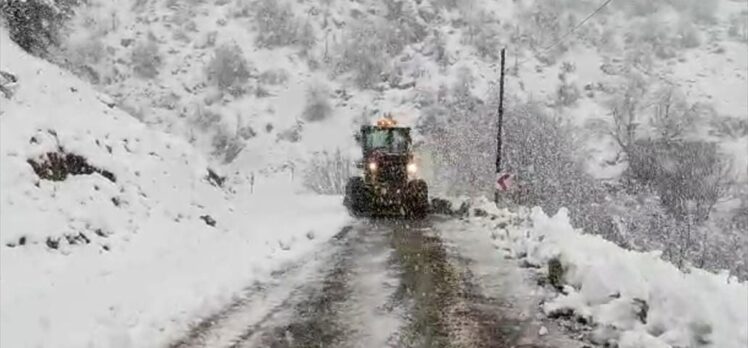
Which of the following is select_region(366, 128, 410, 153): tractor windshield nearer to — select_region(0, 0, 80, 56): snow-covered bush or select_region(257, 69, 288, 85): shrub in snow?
select_region(0, 0, 80, 56): snow-covered bush

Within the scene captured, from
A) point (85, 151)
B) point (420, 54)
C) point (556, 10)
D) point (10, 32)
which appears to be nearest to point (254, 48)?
point (420, 54)

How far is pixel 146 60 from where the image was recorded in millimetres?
58812

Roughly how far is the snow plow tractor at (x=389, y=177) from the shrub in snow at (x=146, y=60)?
3996 centimetres

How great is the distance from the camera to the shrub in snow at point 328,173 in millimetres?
47344

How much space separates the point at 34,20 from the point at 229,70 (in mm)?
38342

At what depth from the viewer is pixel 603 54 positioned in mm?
60125

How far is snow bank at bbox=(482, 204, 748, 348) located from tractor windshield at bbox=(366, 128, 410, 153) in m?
12.4

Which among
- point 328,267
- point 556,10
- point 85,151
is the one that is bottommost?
point 328,267

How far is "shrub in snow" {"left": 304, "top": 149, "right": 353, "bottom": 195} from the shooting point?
155 feet

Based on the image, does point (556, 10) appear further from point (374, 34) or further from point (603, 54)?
point (374, 34)

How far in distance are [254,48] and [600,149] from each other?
29.5m

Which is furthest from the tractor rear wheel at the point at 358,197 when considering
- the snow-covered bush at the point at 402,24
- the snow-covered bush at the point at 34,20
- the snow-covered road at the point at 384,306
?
the snow-covered bush at the point at 402,24

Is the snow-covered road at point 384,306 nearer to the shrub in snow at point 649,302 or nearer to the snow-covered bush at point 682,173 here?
the shrub in snow at point 649,302

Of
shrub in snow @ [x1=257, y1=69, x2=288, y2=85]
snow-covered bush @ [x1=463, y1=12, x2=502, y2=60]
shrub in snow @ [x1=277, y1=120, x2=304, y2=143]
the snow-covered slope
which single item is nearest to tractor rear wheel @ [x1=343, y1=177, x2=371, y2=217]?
the snow-covered slope
